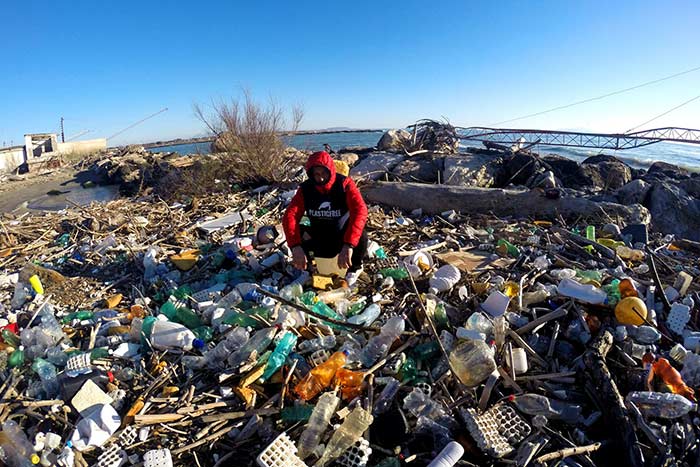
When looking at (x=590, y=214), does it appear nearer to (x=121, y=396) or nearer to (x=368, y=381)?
(x=368, y=381)

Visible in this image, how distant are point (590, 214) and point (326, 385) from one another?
544cm

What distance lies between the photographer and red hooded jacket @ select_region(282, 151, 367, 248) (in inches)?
145

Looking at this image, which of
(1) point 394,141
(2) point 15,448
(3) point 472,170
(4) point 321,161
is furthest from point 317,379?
(1) point 394,141

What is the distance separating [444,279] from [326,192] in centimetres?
149

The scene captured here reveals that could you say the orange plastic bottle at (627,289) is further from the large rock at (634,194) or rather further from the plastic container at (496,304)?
the large rock at (634,194)

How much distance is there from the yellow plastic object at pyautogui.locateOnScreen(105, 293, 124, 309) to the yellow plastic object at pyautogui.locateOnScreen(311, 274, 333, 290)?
1960 millimetres

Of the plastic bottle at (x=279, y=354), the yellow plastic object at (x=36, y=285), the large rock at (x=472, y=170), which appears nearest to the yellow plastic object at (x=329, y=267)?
the plastic bottle at (x=279, y=354)

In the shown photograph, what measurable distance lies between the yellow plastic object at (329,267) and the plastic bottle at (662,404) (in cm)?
241

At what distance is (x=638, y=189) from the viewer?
677cm

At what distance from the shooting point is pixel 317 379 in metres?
2.36

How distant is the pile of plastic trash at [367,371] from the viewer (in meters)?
2.04

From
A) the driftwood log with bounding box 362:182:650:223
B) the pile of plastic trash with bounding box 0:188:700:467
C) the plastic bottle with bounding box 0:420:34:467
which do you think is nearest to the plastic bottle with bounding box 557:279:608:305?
the pile of plastic trash with bounding box 0:188:700:467

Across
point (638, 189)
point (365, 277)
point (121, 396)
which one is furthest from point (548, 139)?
point (121, 396)

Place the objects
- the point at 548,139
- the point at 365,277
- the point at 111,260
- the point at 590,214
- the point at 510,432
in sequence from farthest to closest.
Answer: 1. the point at 548,139
2. the point at 590,214
3. the point at 111,260
4. the point at 365,277
5. the point at 510,432
